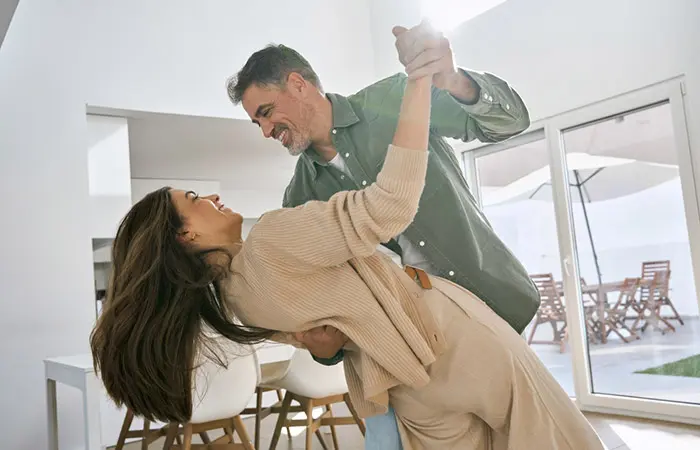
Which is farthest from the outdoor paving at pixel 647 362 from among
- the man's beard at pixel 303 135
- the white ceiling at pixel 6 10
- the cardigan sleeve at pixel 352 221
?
the white ceiling at pixel 6 10

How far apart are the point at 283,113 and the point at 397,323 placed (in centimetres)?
66

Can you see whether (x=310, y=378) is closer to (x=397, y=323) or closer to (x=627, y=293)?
(x=627, y=293)

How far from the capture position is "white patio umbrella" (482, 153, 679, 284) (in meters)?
4.06

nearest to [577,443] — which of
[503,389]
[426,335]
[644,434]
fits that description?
[503,389]

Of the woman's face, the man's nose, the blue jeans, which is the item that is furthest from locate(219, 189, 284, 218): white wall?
the blue jeans

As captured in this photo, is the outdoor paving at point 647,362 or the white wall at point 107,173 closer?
the outdoor paving at point 647,362

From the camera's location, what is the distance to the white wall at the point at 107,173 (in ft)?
14.0

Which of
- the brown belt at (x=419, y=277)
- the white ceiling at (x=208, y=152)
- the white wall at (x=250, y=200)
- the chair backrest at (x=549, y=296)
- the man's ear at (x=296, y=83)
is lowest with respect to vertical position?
the chair backrest at (x=549, y=296)

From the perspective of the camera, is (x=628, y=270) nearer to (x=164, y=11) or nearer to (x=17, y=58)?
(x=164, y=11)

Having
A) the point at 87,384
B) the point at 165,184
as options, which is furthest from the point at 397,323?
the point at 165,184

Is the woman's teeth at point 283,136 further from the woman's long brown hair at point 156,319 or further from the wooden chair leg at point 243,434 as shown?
the wooden chair leg at point 243,434

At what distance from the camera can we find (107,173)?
4340mm

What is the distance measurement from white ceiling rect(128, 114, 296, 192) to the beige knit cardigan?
150 inches

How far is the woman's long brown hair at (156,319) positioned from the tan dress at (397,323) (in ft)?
0.34
